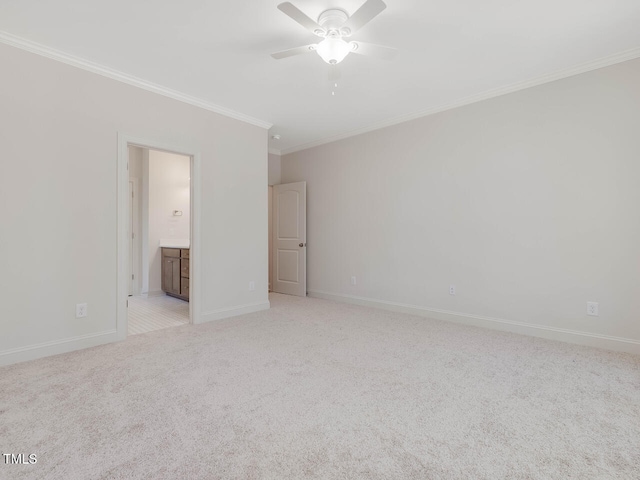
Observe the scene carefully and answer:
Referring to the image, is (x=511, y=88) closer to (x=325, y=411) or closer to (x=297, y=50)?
(x=297, y=50)

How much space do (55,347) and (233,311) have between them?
176cm

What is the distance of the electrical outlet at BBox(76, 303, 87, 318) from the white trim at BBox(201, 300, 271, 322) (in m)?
1.17

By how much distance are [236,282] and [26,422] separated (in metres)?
2.49

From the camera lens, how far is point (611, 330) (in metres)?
2.85

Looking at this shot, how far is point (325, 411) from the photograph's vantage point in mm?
1840

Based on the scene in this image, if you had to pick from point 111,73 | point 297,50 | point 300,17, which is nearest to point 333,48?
point 297,50

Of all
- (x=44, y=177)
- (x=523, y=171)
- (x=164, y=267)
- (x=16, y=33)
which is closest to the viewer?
(x=16, y=33)

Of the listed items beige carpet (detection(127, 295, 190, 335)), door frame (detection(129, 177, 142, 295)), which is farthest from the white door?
door frame (detection(129, 177, 142, 295))

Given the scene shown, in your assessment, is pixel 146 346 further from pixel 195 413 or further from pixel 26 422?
pixel 195 413

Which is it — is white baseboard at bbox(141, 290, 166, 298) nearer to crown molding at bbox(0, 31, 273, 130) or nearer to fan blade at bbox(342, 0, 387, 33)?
crown molding at bbox(0, 31, 273, 130)

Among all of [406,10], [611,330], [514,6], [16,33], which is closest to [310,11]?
[406,10]

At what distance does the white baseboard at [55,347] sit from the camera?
98.5 inches

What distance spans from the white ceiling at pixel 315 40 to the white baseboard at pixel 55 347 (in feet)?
8.02

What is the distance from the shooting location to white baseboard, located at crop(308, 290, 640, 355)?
2822mm
